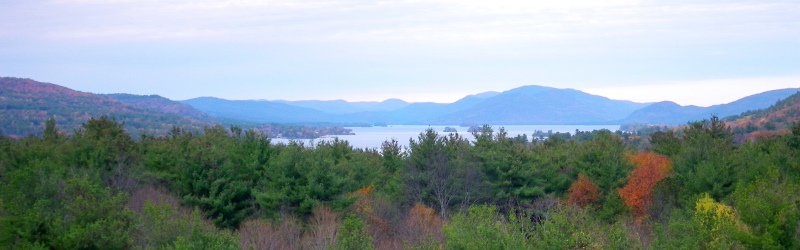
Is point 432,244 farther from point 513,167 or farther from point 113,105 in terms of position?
point 113,105

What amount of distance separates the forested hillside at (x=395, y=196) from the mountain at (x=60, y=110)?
78148mm

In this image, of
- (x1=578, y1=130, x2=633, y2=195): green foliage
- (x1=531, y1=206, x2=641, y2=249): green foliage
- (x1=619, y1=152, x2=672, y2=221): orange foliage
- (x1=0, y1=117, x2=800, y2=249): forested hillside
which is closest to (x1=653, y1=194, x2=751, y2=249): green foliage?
(x1=0, y1=117, x2=800, y2=249): forested hillside

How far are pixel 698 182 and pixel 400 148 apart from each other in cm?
2160

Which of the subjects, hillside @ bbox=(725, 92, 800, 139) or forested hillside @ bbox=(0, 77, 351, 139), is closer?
hillside @ bbox=(725, 92, 800, 139)

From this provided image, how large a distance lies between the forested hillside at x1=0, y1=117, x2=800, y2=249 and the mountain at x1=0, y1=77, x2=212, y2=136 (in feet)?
256

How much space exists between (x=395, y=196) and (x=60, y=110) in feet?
409

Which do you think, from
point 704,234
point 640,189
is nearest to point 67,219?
point 704,234

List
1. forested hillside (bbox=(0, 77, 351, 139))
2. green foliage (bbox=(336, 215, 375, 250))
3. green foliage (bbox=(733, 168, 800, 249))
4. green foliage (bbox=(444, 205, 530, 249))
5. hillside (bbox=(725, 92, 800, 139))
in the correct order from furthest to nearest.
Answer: forested hillside (bbox=(0, 77, 351, 139)) < hillside (bbox=(725, 92, 800, 139)) < green foliage (bbox=(733, 168, 800, 249)) < green foliage (bbox=(444, 205, 530, 249)) < green foliage (bbox=(336, 215, 375, 250))

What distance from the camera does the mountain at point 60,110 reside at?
125 metres

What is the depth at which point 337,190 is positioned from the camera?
33.9m

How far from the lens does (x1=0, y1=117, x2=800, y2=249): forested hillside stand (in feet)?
66.2

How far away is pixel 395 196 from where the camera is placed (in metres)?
39.6

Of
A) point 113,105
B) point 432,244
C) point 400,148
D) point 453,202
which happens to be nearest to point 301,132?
point 113,105

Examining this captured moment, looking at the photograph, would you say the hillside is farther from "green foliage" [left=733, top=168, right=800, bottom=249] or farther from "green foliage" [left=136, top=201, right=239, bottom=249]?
"green foliage" [left=136, top=201, right=239, bottom=249]
